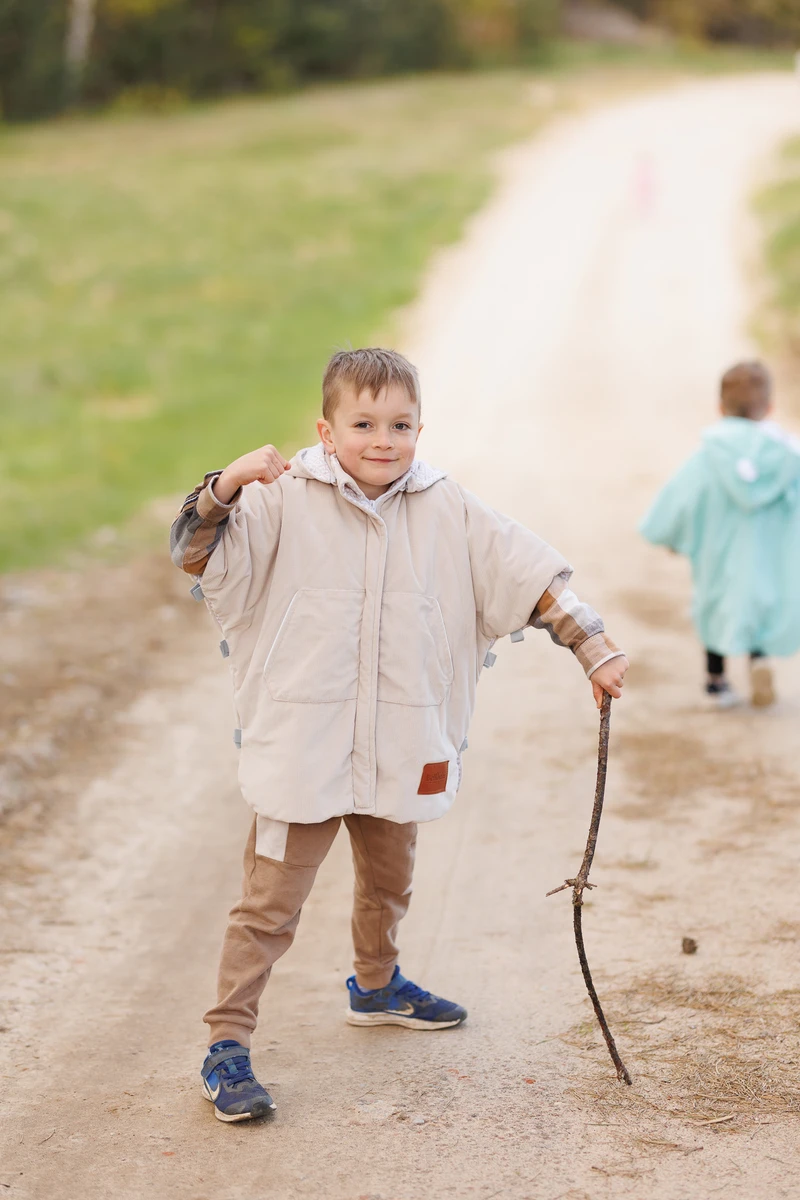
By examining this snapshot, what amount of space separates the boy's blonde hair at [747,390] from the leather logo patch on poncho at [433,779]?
3562 millimetres

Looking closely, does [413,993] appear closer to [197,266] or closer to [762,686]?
[762,686]

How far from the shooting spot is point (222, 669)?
24.2 ft

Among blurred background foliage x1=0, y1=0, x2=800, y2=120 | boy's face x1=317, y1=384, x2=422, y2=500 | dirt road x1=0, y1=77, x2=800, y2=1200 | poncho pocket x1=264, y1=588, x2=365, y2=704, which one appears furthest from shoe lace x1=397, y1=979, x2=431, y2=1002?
blurred background foliage x1=0, y1=0, x2=800, y2=120

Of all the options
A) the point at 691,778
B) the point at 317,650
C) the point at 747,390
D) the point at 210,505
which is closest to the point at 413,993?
the point at 317,650

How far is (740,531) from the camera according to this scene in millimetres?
6512

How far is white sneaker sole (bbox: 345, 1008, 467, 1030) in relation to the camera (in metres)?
3.89

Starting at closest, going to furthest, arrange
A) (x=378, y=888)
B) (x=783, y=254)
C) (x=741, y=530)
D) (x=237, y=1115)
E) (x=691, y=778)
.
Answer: (x=237, y=1115) < (x=378, y=888) < (x=691, y=778) < (x=741, y=530) < (x=783, y=254)

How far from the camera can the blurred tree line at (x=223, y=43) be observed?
3722cm

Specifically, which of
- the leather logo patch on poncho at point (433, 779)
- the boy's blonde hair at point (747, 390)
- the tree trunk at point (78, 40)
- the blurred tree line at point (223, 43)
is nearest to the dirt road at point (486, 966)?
the leather logo patch on poncho at point (433, 779)

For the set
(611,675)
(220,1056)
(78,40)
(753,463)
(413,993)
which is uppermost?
(78,40)

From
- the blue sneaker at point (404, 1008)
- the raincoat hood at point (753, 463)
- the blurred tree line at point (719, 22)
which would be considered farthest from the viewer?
the blurred tree line at point (719, 22)

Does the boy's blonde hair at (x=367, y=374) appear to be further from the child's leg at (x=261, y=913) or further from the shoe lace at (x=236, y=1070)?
the shoe lace at (x=236, y=1070)

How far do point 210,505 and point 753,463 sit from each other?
3.76m

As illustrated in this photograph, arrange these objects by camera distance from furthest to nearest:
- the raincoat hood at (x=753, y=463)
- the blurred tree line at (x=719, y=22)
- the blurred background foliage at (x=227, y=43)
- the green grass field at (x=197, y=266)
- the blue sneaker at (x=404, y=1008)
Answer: the blurred tree line at (x=719, y=22), the blurred background foliage at (x=227, y=43), the green grass field at (x=197, y=266), the raincoat hood at (x=753, y=463), the blue sneaker at (x=404, y=1008)
